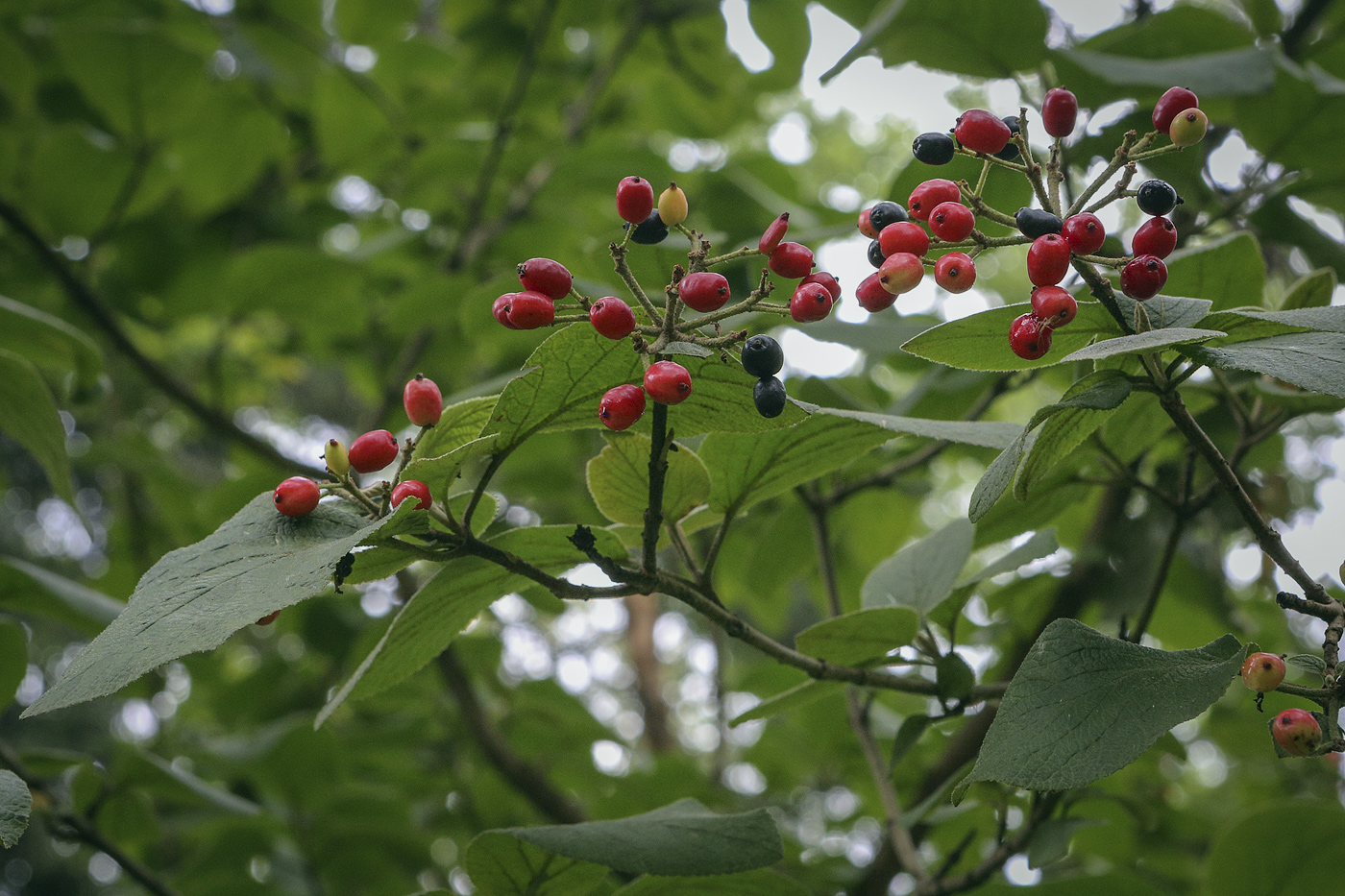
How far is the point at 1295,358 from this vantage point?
0.92 meters

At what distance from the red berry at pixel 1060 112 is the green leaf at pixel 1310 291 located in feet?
1.83

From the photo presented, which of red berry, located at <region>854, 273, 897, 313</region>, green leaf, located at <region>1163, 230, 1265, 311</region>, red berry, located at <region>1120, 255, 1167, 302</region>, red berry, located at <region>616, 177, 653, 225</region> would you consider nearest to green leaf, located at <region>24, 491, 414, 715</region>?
red berry, located at <region>616, 177, 653, 225</region>

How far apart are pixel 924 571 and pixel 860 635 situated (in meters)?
0.31

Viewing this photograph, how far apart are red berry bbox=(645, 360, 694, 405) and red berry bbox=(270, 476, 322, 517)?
394mm

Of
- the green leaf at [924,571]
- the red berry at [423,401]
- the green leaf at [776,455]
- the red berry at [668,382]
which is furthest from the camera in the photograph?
the green leaf at [924,571]

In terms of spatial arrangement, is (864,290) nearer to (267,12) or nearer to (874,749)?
(874,749)

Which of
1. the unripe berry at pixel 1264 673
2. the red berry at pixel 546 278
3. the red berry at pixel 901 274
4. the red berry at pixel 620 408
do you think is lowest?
the unripe berry at pixel 1264 673

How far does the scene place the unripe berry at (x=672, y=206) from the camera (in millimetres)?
1110

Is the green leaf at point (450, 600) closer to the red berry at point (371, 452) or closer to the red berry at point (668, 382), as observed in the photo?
the red berry at point (371, 452)

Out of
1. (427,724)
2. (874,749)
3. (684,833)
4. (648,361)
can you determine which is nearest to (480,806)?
(427,724)

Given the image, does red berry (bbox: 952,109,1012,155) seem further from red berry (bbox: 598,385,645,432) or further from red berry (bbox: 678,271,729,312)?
red berry (bbox: 598,385,645,432)

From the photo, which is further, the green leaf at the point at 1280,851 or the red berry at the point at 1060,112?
the green leaf at the point at 1280,851

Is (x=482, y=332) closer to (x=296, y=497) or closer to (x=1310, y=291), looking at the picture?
(x=296, y=497)

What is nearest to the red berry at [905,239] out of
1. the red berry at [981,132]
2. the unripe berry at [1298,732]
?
the red berry at [981,132]
